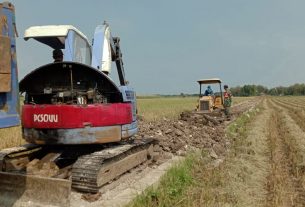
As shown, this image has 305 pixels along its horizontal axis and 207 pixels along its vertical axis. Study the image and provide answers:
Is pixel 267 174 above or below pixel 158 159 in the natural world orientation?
below

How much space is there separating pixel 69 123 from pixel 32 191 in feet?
3.67

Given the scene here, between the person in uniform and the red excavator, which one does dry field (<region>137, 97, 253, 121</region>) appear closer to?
the person in uniform

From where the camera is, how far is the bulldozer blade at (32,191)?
19.1 feet

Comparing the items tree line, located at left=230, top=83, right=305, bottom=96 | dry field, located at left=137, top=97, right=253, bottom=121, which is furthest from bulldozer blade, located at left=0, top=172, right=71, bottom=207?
tree line, located at left=230, top=83, right=305, bottom=96

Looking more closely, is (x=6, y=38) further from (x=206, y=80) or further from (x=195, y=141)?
(x=206, y=80)

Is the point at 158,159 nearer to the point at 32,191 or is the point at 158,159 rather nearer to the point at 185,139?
the point at 185,139

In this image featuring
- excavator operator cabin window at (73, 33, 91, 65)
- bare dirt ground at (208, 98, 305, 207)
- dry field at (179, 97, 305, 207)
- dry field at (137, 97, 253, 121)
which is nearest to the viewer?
dry field at (179, 97, 305, 207)

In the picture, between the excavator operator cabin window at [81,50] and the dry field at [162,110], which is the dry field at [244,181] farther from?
the dry field at [162,110]

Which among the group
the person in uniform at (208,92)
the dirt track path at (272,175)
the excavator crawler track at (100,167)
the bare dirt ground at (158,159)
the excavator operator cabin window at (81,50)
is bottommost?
the dirt track path at (272,175)

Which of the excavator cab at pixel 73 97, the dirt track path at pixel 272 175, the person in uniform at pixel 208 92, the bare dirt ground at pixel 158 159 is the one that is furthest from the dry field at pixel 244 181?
the person in uniform at pixel 208 92

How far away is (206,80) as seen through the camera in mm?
21688

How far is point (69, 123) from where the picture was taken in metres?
6.48

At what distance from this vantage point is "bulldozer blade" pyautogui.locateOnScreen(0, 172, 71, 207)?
5.81m

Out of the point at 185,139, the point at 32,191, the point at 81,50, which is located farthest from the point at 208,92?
the point at 32,191
